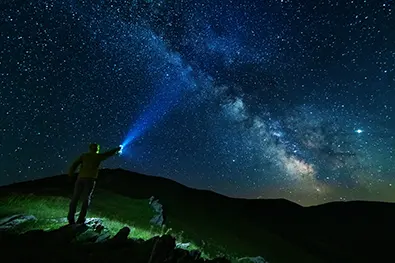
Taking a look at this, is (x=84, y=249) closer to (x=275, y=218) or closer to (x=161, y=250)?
(x=161, y=250)

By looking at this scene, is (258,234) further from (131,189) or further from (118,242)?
(118,242)

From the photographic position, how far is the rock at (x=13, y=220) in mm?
11217

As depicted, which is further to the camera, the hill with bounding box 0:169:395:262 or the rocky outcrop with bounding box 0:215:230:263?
the hill with bounding box 0:169:395:262

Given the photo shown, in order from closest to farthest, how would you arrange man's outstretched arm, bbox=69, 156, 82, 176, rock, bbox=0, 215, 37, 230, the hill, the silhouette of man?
rock, bbox=0, 215, 37, 230, the silhouette of man, man's outstretched arm, bbox=69, 156, 82, 176, the hill

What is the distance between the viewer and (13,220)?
39.5 ft

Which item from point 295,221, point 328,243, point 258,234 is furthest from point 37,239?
point 295,221

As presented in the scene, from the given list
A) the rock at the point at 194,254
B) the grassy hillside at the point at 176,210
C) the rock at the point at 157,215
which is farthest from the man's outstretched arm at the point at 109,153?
the rock at the point at 157,215

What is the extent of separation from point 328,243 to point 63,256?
160ft

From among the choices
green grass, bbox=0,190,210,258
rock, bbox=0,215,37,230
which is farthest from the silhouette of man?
rock, bbox=0,215,37,230

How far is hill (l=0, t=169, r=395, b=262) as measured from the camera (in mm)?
37094

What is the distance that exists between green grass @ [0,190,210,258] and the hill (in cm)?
377

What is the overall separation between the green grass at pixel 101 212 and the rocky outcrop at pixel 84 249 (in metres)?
2.06

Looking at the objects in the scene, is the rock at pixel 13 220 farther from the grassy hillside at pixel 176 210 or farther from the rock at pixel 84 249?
the rock at pixel 84 249

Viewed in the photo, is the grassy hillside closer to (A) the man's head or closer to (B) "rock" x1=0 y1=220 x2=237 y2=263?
(B) "rock" x1=0 y1=220 x2=237 y2=263
